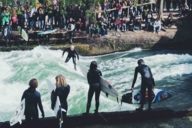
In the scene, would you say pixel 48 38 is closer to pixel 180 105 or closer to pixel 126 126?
pixel 180 105

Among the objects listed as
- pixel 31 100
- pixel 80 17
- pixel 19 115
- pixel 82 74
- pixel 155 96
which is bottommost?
pixel 82 74

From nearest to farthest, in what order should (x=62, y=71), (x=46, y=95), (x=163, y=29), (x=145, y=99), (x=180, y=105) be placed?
(x=145, y=99) → (x=180, y=105) → (x=46, y=95) → (x=62, y=71) → (x=163, y=29)

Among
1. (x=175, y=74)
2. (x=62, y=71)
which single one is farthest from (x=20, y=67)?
(x=175, y=74)

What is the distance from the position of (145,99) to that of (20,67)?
446 inches

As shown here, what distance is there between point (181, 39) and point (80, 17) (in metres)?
7.05

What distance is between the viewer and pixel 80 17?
106ft

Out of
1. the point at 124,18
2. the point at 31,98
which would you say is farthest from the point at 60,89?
the point at 124,18

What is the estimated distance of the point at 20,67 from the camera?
85.2 ft

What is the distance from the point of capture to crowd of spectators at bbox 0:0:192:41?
31750mm

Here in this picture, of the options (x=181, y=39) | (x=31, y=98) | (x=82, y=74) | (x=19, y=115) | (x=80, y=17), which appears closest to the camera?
(x=31, y=98)

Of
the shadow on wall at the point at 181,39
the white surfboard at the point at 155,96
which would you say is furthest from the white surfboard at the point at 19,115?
the shadow on wall at the point at 181,39

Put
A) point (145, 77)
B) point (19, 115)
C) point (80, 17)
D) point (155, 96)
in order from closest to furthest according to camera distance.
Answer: point (19, 115) → point (145, 77) → point (155, 96) → point (80, 17)

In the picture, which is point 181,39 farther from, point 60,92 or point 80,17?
point 60,92

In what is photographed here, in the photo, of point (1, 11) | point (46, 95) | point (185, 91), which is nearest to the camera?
point (46, 95)
